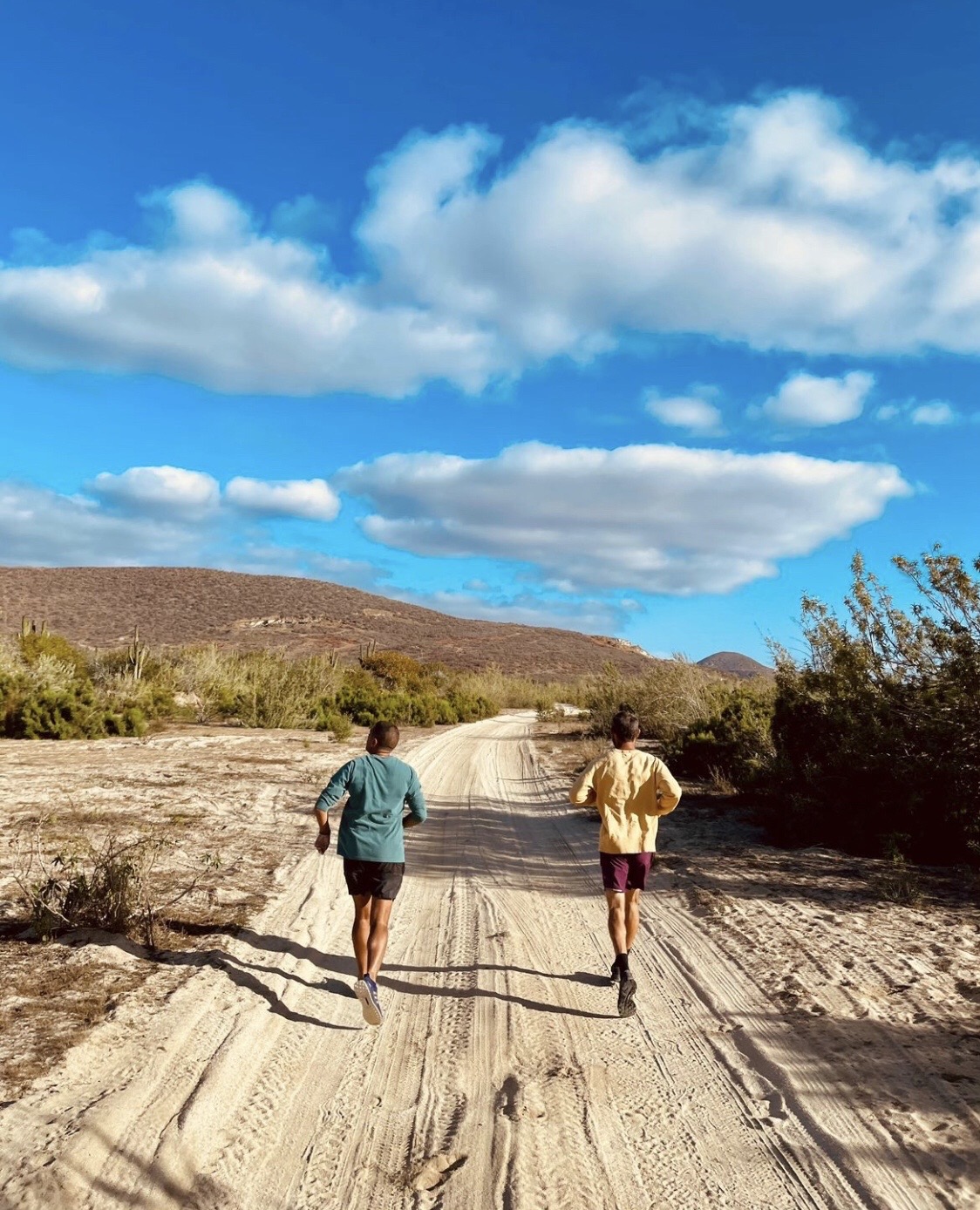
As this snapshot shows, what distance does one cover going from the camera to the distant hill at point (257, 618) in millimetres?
68312

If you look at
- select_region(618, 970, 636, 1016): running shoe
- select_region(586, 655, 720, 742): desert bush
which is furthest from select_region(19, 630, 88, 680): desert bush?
select_region(618, 970, 636, 1016): running shoe

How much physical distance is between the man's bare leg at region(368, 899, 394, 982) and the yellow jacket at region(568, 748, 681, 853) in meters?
1.39

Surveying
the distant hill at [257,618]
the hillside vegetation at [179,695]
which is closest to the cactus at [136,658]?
the hillside vegetation at [179,695]

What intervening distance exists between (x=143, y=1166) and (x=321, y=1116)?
796mm

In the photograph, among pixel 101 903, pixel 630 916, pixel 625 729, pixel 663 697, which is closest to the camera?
pixel 630 916

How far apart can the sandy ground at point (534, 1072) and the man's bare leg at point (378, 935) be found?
295mm

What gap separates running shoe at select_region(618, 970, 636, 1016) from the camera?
5.26 metres

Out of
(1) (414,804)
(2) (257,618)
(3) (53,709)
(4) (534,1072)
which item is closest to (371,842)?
(1) (414,804)

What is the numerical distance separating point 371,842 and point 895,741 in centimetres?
632

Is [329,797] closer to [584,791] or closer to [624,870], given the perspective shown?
[584,791]

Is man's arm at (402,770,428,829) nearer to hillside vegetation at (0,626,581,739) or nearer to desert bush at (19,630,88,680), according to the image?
hillside vegetation at (0,626,581,739)

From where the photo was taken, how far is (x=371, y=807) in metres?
5.54

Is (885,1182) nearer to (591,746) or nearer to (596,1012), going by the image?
(596,1012)

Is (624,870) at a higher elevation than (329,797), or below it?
below
